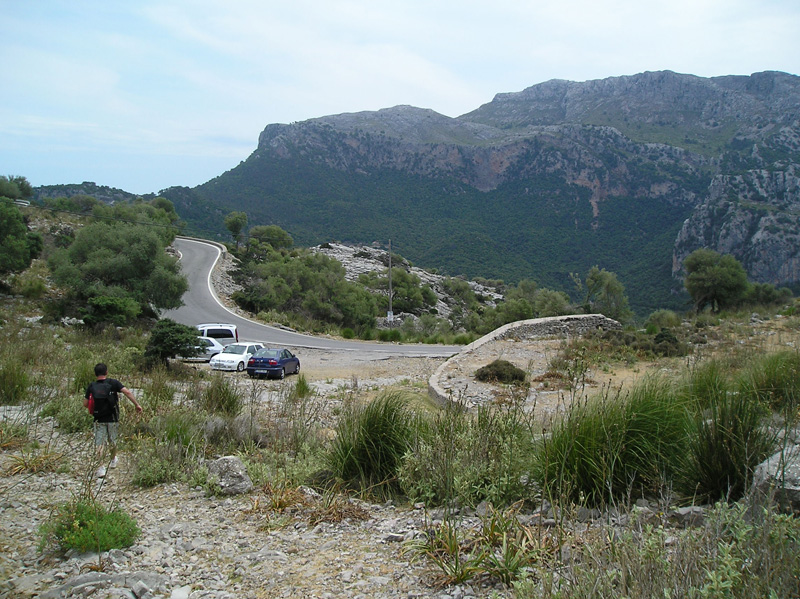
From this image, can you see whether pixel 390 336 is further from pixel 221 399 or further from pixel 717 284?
pixel 221 399

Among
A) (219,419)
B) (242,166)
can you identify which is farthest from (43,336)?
(242,166)

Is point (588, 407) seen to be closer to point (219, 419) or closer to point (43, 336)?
point (219, 419)

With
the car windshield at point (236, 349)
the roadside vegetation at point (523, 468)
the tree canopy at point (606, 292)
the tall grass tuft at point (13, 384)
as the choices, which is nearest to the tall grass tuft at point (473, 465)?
the roadside vegetation at point (523, 468)

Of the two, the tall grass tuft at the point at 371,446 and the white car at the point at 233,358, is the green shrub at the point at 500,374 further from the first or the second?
the white car at the point at 233,358

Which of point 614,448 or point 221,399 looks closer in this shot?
point 614,448

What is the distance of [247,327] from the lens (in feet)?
107

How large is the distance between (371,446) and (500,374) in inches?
353

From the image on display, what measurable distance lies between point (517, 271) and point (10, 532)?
94.4m

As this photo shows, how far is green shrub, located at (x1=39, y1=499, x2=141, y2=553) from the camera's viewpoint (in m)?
3.93

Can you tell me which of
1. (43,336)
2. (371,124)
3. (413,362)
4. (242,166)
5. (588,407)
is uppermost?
(371,124)

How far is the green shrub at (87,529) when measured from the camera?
3.93 metres

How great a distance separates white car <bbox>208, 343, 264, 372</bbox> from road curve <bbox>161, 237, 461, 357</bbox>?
6.57 meters

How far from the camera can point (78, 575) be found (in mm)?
3629

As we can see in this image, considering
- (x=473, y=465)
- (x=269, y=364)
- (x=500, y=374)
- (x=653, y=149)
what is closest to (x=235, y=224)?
(x=269, y=364)
